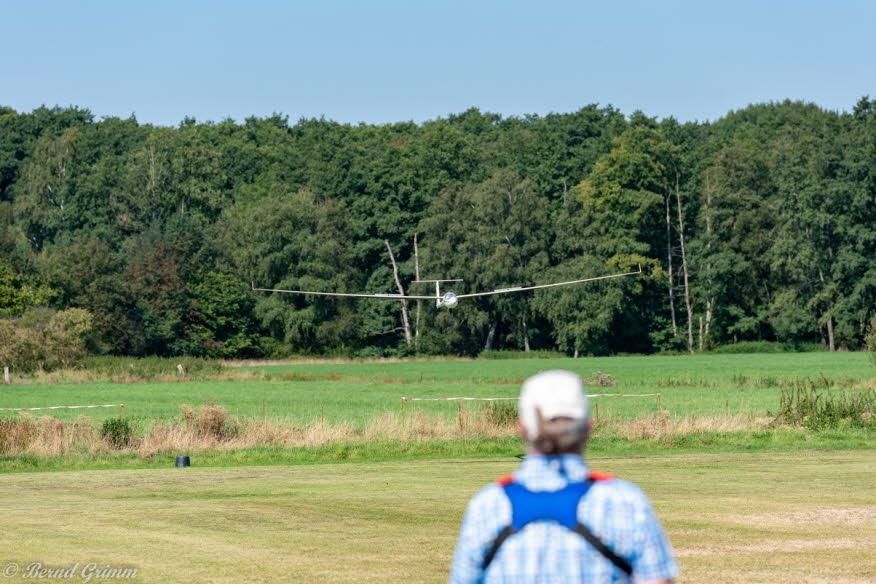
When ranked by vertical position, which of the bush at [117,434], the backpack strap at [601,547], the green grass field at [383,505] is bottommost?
the green grass field at [383,505]

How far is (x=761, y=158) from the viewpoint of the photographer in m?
122

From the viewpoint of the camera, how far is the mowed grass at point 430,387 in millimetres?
49938

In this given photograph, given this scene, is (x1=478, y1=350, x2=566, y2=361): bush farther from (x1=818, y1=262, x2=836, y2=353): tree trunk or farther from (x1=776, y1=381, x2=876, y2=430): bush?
(x1=776, y1=381, x2=876, y2=430): bush

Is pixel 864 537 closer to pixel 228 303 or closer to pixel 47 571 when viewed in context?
pixel 47 571

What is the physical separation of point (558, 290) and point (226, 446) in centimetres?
8397

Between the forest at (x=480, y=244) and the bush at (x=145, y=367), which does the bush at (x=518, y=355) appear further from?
the bush at (x=145, y=367)

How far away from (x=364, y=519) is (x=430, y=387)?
54.5m

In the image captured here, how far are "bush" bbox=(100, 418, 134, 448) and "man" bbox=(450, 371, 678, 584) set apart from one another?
2784cm

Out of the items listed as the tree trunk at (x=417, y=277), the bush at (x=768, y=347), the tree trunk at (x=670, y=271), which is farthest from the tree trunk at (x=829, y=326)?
the tree trunk at (x=417, y=277)

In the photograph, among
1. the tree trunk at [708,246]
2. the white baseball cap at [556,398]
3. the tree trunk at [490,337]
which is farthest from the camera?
the tree trunk at [490,337]

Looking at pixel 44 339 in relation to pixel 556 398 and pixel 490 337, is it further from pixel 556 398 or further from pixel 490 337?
pixel 556 398

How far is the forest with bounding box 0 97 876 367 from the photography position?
362 feet

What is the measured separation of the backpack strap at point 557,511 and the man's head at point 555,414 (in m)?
0.14

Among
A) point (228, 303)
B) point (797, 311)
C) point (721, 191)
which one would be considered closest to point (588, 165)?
point (721, 191)
